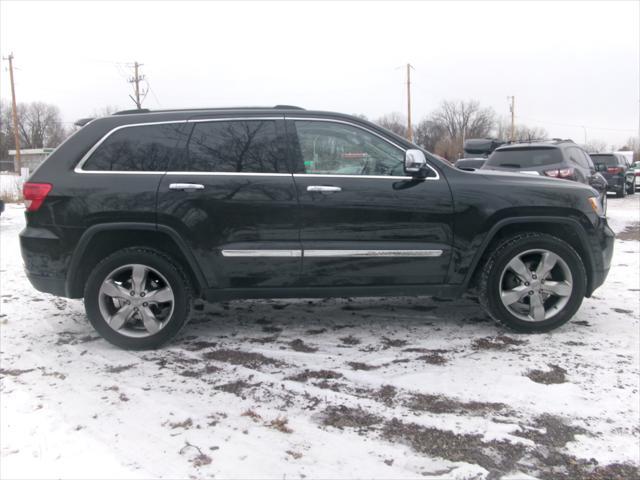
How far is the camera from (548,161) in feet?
28.9

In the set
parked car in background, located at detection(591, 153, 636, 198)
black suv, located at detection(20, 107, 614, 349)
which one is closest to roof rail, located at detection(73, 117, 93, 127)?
black suv, located at detection(20, 107, 614, 349)

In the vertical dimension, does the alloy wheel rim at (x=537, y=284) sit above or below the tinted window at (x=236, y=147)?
below

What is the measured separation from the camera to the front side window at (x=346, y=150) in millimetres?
4020

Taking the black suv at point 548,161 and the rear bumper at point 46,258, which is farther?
the black suv at point 548,161

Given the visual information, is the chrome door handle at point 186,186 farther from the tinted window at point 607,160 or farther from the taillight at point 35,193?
the tinted window at point 607,160

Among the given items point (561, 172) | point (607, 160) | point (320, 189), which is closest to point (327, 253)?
point (320, 189)

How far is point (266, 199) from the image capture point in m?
3.89

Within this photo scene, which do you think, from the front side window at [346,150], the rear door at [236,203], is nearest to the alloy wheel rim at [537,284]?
the front side window at [346,150]

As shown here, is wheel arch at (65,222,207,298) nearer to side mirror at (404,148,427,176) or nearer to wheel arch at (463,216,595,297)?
side mirror at (404,148,427,176)

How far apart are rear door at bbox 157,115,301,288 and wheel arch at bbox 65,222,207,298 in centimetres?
7

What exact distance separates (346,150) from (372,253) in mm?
855

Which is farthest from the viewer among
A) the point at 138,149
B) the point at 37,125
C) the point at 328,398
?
the point at 37,125

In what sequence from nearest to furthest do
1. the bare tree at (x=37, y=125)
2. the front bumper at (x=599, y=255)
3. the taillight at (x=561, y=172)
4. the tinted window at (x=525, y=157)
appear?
the front bumper at (x=599, y=255) → the taillight at (x=561, y=172) → the tinted window at (x=525, y=157) → the bare tree at (x=37, y=125)

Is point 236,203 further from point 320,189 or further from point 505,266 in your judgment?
point 505,266
